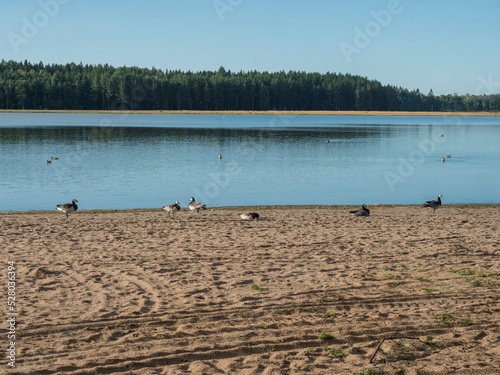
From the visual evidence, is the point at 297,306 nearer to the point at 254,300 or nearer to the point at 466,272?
the point at 254,300

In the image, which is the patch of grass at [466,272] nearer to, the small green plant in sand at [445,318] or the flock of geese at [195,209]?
the small green plant in sand at [445,318]

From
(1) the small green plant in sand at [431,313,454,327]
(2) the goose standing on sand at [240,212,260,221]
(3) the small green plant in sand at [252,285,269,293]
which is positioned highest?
(2) the goose standing on sand at [240,212,260,221]

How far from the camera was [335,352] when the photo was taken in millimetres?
7609

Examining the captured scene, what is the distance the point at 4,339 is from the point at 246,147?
5519 centimetres

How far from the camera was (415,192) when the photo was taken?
106 ft

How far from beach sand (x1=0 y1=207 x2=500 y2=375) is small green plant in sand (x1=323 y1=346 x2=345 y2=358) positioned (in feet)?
0.05

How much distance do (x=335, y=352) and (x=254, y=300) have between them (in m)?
2.52

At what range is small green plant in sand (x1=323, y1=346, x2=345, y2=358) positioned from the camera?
296 inches

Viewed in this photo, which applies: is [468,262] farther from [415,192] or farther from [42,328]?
[415,192]

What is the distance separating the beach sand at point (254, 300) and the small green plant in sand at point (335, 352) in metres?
0.01

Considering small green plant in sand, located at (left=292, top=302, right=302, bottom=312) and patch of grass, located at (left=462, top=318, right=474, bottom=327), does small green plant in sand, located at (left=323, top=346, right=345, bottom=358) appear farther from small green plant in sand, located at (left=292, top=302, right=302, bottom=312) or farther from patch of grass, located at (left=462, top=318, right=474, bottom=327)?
patch of grass, located at (left=462, top=318, right=474, bottom=327)

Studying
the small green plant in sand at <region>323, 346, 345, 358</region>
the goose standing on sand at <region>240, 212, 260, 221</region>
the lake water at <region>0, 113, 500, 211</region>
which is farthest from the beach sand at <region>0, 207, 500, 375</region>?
the lake water at <region>0, 113, 500, 211</region>

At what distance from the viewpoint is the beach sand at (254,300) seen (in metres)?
7.42

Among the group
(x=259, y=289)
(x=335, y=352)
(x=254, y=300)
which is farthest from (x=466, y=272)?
(x=335, y=352)
